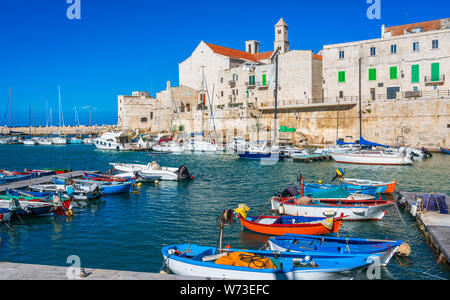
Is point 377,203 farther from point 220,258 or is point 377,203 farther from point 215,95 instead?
point 215,95

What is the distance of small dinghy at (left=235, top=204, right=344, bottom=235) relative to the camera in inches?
554

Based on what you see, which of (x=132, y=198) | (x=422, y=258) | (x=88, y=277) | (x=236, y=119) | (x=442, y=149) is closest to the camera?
(x=88, y=277)

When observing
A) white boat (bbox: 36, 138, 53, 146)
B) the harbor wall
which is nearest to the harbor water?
the harbor wall

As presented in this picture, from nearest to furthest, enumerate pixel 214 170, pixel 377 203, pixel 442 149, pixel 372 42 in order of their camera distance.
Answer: pixel 377 203 < pixel 214 170 < pixel 442 149 < pixel 372 42

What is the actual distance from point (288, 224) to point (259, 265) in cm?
512

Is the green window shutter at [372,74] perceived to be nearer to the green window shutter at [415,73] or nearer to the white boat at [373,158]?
the green window shutter at [415,73]

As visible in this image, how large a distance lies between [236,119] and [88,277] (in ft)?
174

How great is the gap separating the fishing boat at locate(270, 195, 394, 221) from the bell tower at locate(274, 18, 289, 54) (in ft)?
194

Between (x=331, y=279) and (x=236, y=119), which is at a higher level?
(x=236, y=119)

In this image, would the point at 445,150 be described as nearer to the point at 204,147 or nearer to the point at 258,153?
the point at 258,153

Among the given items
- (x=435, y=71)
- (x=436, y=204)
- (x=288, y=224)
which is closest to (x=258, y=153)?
(x=435, y=71)

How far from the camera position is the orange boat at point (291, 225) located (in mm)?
14078

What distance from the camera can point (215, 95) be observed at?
70.2 m
